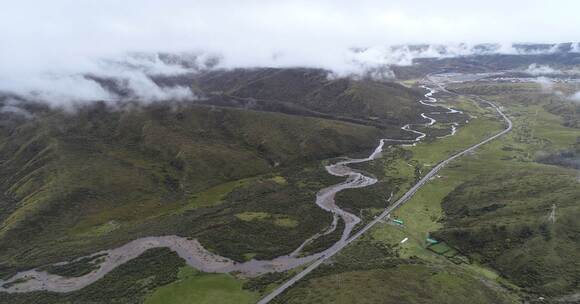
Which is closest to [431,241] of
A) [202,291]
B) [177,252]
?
[202,291]

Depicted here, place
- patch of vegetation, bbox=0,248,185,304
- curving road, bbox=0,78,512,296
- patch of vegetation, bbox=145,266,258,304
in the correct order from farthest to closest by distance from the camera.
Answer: curving road, bbox=0,78,512,296 < patch of vegetation, bbox=0,248,185,304 < patch of vegetation, bbox=145,266,258,304

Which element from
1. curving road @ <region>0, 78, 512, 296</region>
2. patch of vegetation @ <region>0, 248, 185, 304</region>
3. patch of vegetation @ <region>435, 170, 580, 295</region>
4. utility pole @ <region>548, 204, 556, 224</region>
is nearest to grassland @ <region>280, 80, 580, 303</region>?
patch of vegetation @ <region>435, 170, 580, 295</region>

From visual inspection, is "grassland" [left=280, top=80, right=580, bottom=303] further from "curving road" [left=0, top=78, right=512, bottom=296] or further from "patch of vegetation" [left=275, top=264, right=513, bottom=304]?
"curving road" [left=0, top=78, right=512, bottom=296]

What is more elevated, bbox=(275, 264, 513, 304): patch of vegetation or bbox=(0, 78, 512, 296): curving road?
bbox=(0, 78, 512, 296): curving road

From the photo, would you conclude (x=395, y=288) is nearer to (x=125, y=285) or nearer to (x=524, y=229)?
(x=524, y=229)

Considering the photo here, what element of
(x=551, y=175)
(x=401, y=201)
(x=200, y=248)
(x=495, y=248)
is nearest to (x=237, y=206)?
(x=200, y=248)

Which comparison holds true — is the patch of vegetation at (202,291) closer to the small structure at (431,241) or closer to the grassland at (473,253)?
the grassland at (473,253)

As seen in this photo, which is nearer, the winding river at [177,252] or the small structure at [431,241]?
the winding river at [177,252]

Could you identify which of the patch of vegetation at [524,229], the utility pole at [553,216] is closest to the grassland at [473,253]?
the patch of vegetation at [524,229]

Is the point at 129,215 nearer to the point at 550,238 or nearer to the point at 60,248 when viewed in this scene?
the point at 60,248

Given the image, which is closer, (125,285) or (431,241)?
(125,285)

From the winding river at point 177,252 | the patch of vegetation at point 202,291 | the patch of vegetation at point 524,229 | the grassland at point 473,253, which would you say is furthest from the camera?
the winding river at point 177,252
